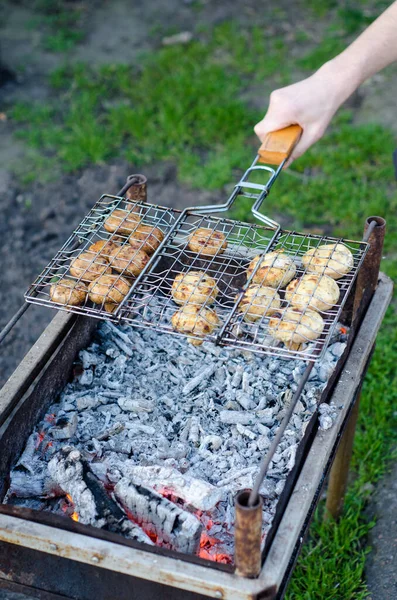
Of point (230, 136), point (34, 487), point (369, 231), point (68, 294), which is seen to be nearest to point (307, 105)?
point (369, 231)

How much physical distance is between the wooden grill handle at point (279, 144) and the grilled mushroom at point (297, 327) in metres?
0.64

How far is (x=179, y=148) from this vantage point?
5801mm

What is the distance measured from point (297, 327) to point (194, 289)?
0.40m

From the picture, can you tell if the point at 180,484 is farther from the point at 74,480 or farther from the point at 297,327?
the point at 297,327

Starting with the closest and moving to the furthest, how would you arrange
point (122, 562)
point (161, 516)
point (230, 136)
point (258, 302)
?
point (122, 562)
point (161, 516)
point (258, 302)
point (230, 136)

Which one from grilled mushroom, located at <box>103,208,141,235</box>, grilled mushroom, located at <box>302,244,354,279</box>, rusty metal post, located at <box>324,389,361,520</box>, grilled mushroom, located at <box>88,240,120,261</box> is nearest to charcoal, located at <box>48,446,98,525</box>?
grilled mushroom, located at <box>88,240,120,261</box>

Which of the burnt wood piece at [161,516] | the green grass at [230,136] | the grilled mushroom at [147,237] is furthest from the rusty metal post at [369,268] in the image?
the green grass at [230,136]

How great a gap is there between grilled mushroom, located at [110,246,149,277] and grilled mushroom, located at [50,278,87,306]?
16 centimetres

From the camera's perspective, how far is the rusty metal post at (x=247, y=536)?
1653mm

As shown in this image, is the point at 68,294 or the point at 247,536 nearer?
the point at 247,536

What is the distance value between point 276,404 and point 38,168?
375 centimetres

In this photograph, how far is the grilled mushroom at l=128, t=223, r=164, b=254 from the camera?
8.36 ft

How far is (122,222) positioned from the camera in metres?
2.62

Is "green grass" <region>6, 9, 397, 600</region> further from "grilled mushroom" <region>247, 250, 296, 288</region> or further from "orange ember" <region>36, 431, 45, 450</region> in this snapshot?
"orange ember" <region>36, 431, 45, 450</region>
